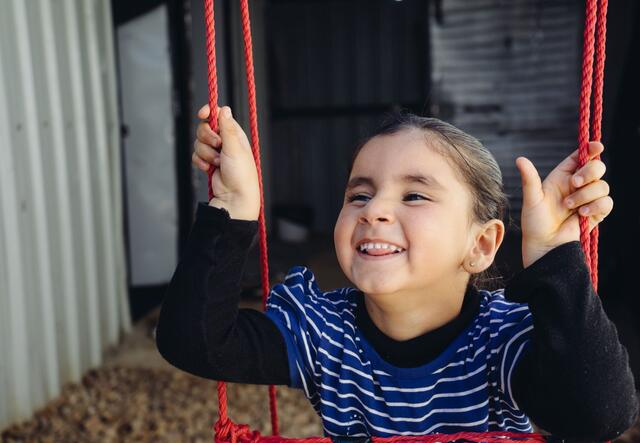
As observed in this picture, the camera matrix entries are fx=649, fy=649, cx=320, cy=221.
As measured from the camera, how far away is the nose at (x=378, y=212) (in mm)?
1171

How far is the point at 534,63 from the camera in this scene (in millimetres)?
6836

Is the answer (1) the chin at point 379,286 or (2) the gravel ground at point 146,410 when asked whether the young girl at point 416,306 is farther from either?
(2) the gravel ground at point 146,410

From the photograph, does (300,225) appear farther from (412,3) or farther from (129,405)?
(129,405)

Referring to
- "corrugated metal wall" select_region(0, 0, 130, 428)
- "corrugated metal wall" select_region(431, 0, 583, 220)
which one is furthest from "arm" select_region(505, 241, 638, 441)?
"corrugated metal wall" select_region(431, 0, 583, 220)

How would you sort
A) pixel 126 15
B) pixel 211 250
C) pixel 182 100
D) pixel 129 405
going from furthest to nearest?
1. pixel 182 100
2. pixel 126 15
3. pixel 129 405
4. pixel 211 250

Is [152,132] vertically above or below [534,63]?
below

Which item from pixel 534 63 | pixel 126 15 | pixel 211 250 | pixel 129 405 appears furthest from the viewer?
pixel 534 63

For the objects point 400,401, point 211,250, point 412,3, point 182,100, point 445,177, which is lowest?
point 400,401

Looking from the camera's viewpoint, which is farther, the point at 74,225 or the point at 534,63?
the point at 534,63

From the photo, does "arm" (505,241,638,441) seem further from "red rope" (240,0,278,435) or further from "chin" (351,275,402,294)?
"red rope" (240,0,278,435)

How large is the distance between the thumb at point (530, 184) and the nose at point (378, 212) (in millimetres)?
240

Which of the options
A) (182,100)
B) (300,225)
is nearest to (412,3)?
(300,225)

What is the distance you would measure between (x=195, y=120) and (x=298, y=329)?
13.1ft

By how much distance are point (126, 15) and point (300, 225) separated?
13.6 ft
